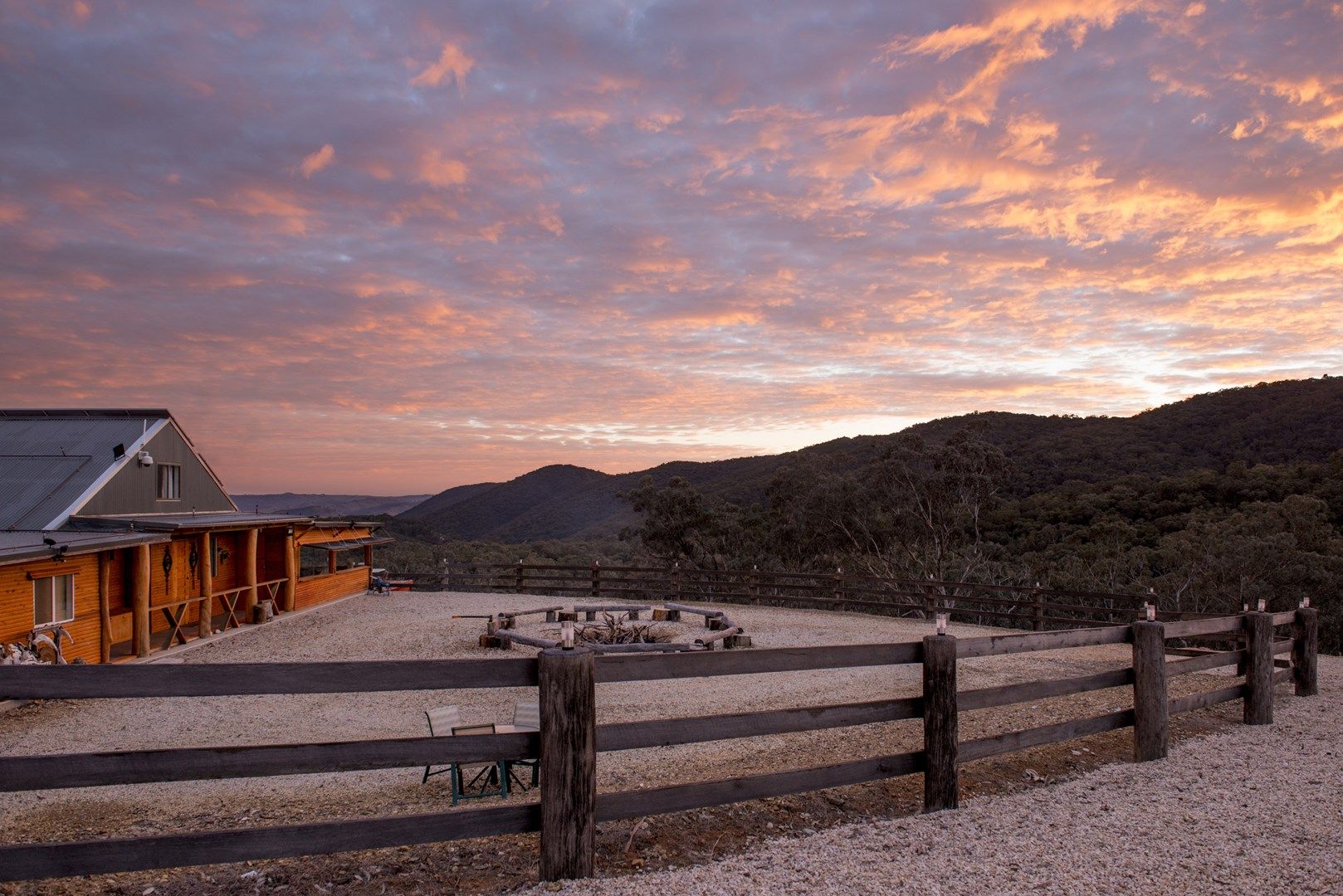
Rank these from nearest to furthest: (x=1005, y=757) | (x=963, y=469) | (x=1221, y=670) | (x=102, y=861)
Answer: (x=102, y=861) < (x=1005, y=757) < (x=1221, y=670) < (x=963, y=469)

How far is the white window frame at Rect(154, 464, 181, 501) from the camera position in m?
19.2

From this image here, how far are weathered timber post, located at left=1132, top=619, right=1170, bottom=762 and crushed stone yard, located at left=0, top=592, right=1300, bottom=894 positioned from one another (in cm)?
29

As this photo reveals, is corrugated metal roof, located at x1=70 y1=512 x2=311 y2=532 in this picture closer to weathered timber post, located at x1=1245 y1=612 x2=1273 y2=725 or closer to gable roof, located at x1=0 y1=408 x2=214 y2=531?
gable roof, located at x1=0 y1=408 x2=214 y2=531

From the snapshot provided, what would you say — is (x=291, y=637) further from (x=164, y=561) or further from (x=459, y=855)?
(x=459, y=855)

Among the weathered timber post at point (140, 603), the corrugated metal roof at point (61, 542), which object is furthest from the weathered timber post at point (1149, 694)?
the weathered timber post at point (140, 603)

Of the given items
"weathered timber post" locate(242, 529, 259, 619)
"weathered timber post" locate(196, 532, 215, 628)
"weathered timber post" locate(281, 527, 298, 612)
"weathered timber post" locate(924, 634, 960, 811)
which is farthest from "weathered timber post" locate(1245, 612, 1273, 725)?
"weathered timber post" locate(281, 527, 298, 612)

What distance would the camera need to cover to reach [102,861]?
11.1 ft

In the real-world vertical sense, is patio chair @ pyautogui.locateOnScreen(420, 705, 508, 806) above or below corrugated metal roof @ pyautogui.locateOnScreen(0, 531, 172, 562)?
below

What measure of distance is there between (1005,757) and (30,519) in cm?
1728

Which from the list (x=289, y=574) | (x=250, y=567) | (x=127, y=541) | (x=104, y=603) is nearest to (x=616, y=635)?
(x=127, y=541)

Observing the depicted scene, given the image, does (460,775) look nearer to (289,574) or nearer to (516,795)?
(516,795)

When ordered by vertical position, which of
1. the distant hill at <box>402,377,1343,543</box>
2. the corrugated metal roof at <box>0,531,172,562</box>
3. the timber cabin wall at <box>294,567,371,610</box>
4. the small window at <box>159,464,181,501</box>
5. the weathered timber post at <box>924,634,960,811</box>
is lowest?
the timber cabin wall at <box>294,567,371,610</box>

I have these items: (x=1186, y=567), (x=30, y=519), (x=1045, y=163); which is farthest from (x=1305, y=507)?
(x=30, y=519)

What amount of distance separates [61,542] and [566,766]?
500 inches
